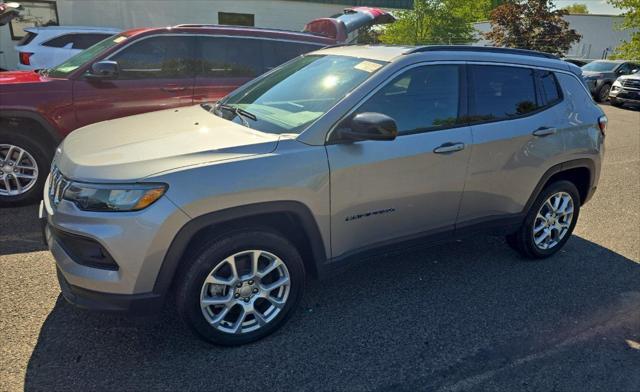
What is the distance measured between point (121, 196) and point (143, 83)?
10.4ft

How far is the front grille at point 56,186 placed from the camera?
8.04ft

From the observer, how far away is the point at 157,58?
512 cm

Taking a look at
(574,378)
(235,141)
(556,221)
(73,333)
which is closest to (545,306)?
(574,378)

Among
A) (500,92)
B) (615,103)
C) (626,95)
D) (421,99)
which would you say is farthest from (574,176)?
(615,103)

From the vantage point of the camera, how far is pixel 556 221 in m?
4.00

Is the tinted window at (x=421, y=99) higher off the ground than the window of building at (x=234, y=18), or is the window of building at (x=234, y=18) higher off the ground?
the window of building at (x=234, y=18)

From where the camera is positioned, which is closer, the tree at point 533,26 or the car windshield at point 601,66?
the car windshield at point 601,66

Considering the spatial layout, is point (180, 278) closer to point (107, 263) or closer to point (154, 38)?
point (107, 263)

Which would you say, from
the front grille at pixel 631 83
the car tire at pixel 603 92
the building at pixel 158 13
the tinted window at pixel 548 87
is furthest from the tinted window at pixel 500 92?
the building at pixel 158 13

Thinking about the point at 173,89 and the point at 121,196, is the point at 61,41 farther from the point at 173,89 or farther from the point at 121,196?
the point at 121,196

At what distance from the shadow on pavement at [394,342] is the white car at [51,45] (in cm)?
874

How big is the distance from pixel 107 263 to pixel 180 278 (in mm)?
383

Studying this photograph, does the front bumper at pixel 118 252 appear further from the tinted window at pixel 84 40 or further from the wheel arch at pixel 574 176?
the tinted window at pixel 84 40

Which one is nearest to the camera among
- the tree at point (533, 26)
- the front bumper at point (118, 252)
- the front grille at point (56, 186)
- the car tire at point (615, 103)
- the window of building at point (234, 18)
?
the front bumper at point (118, 252)
